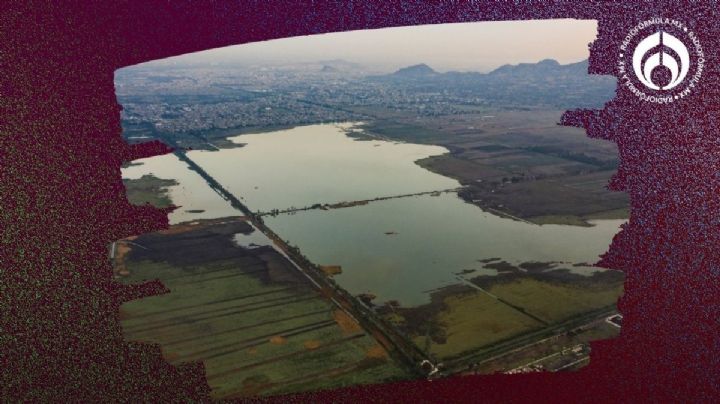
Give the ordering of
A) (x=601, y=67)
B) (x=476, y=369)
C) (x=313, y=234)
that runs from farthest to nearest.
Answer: (x=313, y=234)
(x=476, y=369)
(x=601, y=67)

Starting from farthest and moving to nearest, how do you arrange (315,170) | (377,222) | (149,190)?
(315,170), (149,190), (377,222)

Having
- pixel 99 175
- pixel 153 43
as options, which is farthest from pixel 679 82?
pixel 99 175

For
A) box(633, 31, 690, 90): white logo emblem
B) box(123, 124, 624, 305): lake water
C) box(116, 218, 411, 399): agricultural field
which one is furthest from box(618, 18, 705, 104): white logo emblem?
box(123, 124, 624, 305): lake water

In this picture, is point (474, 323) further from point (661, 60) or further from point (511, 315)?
point (661, 60)

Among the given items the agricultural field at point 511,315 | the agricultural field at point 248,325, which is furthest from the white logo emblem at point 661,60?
the agricultural field at point 511,315

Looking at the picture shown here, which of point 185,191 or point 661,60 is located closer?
point 661,60

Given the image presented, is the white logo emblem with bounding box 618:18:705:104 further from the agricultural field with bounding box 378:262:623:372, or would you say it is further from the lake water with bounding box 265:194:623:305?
the lake water with bounding box 265:194:623:305

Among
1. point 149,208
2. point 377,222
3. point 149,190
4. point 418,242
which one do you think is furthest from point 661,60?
point 149,190

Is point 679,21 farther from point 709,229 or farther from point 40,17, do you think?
point 40,17

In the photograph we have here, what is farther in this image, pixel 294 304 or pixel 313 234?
pixel 313 234
